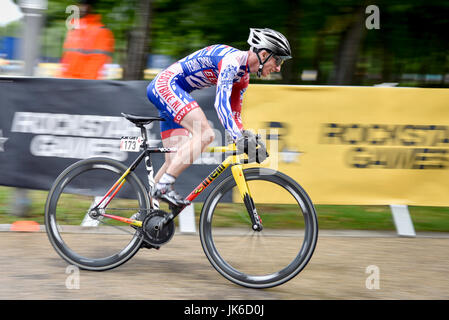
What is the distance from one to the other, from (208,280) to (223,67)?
1683 mm

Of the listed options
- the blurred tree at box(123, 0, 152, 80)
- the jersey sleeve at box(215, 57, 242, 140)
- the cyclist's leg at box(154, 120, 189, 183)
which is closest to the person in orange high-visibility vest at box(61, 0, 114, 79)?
the blurred tree at box(123, 0, 152, 80)

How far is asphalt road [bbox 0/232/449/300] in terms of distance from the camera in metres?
4.30

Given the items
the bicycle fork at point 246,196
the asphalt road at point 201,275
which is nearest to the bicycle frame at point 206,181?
the bicycle fork at point 246,196

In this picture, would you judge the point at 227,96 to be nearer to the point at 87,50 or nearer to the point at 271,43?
the point at 271,43

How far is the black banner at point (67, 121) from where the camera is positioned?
634 centimetres

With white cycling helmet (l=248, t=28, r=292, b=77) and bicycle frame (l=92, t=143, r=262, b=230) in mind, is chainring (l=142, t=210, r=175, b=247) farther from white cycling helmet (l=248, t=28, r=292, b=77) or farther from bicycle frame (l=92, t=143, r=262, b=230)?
white cycling helmet (l=248, t=28, r=292, b=77)

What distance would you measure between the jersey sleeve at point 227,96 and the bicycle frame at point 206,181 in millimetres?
178

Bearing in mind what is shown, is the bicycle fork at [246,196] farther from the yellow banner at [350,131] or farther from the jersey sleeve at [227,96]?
the yellow banner at [350,131]

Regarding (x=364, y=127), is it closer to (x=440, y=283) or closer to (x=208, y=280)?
(x=440, y=283)

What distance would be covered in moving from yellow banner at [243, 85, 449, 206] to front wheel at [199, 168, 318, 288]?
5.75 ft

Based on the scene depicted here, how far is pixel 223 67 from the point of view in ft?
14.3

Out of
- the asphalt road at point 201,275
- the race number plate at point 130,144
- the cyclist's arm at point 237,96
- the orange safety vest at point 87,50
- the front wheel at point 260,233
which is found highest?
the orange safety vest at point 87,50

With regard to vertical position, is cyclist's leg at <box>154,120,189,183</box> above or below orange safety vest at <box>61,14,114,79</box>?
below

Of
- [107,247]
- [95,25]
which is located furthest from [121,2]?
[107,247]
